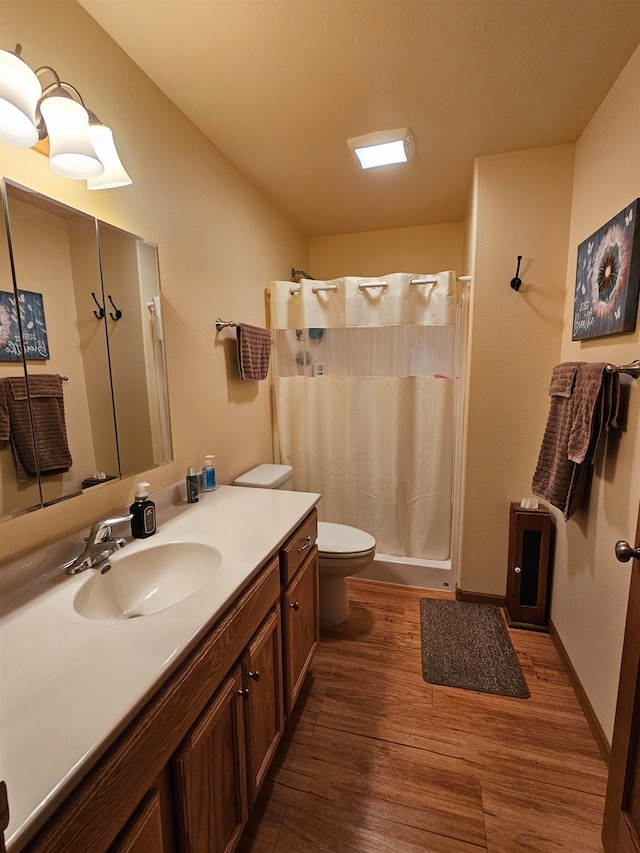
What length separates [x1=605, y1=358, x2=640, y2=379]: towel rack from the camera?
123 cm

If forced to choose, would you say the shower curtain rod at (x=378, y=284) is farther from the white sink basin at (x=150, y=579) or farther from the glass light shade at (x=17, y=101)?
the white sink basin at (x=150, y=579)

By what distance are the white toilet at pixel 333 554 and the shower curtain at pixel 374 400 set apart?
450 mm

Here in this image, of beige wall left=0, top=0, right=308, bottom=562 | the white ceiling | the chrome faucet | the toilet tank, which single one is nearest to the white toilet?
the toilet tank

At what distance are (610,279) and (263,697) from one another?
1858 mm

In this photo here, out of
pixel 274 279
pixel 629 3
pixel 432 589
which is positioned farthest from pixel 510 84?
pixel 432 589

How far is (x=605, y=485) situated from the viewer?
1439mm

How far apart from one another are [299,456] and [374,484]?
548 millimetres

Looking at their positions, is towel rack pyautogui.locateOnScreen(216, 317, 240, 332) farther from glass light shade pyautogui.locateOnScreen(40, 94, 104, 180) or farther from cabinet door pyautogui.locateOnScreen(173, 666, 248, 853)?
cabinet door pyautogui.locateOnScreen(173, 666, 248, 853)

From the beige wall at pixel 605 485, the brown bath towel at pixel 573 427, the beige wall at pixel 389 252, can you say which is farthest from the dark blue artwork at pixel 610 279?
the beige wall at pixel 389 252

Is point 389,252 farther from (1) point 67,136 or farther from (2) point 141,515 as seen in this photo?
(2) point 141,515

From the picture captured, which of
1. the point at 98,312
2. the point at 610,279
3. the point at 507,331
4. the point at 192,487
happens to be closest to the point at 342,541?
the point at 192,487

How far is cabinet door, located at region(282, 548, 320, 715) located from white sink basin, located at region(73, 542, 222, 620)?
32 cm

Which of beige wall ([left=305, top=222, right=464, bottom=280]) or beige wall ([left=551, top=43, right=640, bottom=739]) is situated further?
beige wall ([left=305, top=222, right=464, bottom=280])

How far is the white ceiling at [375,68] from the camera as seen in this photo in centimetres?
118
